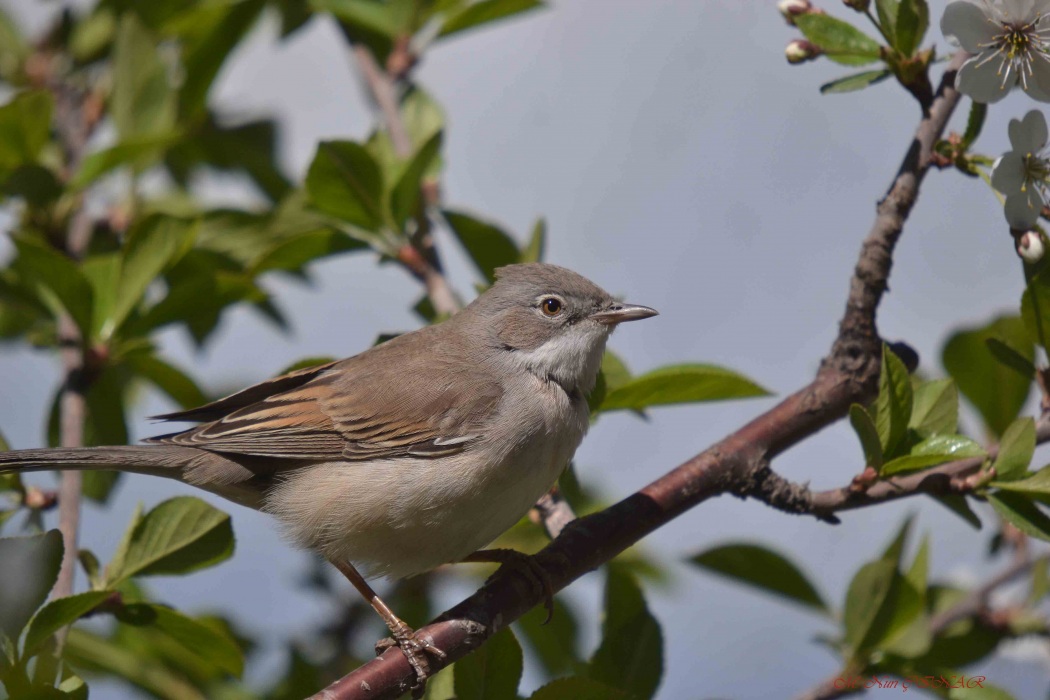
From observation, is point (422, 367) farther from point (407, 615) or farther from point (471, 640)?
→ point (471, 640)

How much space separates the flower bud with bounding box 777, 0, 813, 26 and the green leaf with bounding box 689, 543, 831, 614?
176cm

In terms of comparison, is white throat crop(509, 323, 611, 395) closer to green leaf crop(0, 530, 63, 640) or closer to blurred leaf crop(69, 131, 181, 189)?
blurred leaf crop(69, 131, 181, 189)

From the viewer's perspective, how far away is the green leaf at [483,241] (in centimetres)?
425

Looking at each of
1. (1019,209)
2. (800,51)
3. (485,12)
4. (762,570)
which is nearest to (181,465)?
(762,570)

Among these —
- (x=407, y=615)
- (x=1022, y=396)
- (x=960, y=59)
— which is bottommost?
(x=407, y=615)

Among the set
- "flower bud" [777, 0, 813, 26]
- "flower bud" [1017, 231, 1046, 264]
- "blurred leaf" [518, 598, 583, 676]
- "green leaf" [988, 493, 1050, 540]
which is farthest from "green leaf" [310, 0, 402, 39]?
"green leaf" [988, 493, 1050, 540]

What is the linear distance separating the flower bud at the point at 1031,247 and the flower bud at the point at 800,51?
0.83 metres

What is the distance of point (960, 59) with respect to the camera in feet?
9.79

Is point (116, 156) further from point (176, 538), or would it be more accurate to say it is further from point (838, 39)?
point (838, 39)

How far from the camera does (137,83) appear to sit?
4.76 metres

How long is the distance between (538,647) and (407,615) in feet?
2.02

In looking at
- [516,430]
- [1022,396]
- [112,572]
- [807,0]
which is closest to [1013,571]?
[1022,396]

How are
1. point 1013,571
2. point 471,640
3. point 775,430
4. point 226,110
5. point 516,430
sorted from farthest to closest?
point 226,110, point 1013,571, point 516,430, point 775,430, point 471,640

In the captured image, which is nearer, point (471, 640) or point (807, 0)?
point (471, 640)
